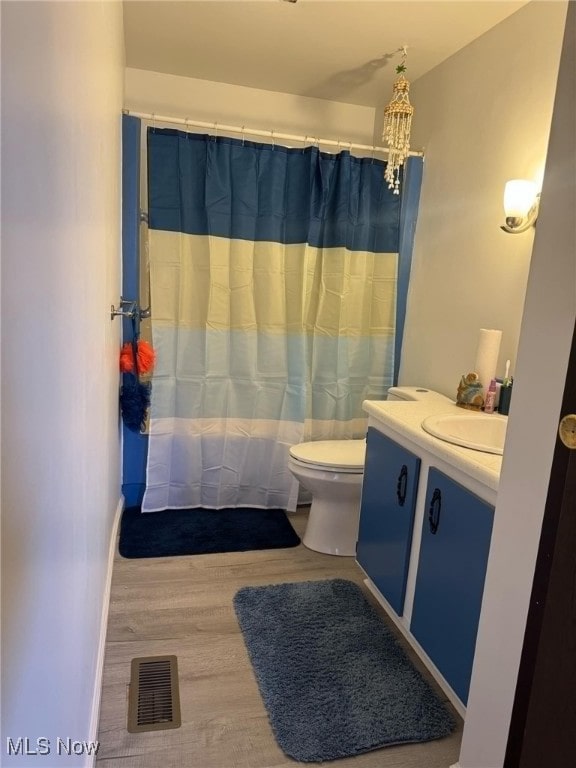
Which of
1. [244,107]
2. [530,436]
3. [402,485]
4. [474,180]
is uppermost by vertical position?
[244,107]

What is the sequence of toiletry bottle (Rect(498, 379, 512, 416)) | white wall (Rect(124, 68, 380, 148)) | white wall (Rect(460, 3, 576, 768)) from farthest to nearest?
white wall (Rect(124, 68, 380, 148)) < toiletry bottle (Rect(498, 379, 512, 416)) < white wall (Rect(460, 3, 576, 768))

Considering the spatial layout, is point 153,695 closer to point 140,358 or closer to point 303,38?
point 140,358

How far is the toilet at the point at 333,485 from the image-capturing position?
2479mm

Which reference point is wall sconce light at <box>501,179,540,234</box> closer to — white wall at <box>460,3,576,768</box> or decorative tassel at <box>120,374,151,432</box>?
white wall at <box>460,3,576,768</box>

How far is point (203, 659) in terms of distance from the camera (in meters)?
1.83

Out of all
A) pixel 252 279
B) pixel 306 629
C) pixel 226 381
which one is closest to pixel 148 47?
pixel 252 279

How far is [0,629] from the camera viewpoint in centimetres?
51

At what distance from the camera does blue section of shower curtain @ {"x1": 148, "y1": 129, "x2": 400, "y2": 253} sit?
2637 millimetres

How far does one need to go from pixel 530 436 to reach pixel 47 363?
0.95 m

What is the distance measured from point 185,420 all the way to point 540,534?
2.05 metres

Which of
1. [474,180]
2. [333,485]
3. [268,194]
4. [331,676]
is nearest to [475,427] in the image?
[333,485]

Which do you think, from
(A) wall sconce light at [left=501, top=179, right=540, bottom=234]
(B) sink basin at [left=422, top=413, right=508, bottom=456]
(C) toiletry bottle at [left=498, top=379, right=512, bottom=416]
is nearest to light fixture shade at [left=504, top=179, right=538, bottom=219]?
(A) wall sconce light at [left=501, top=179, right=540, bottom=234]

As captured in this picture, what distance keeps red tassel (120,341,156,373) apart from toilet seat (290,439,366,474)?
82cm
